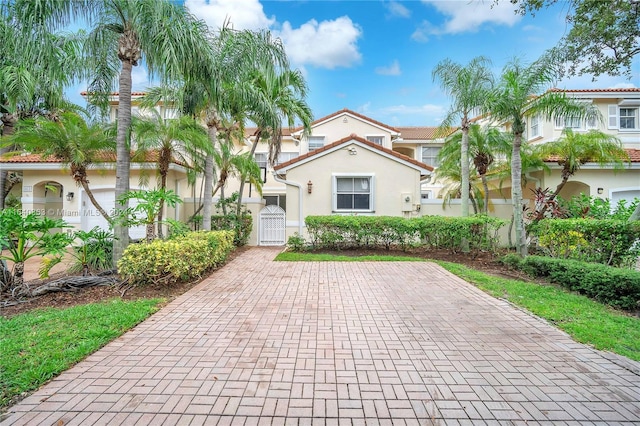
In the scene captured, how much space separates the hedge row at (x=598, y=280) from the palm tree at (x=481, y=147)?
5.95 metres

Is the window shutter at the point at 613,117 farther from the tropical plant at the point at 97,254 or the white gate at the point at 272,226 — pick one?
the tropical plant at the point at 97,254

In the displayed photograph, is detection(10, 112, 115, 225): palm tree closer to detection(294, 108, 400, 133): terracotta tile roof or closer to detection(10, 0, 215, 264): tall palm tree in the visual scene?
detection(10, 0, 215, 264): tall palm tree

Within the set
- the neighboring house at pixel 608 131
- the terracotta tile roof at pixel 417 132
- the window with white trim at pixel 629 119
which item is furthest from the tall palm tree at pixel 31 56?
the window with white trim at pixel 629 119

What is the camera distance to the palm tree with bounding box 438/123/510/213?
40.2 ft

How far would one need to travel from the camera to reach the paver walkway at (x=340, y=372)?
8.98 ft

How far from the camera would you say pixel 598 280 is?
6.44 m

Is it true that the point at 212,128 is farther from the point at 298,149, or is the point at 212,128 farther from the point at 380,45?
the point at 298,149

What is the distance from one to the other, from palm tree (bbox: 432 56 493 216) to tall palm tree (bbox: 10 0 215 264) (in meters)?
8.47

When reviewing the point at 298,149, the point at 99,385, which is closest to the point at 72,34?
the point at 99,385

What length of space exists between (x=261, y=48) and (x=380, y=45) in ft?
20.7

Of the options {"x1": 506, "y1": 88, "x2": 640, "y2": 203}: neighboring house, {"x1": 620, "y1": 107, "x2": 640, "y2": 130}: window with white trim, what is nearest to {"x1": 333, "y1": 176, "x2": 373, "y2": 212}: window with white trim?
{"x1": 506, "y1": 88, "x2": 640, "y2": 203}: neighboring house

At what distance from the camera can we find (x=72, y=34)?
7.85m

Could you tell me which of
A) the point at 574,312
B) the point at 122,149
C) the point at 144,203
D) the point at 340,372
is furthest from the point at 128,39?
the point at 574,312

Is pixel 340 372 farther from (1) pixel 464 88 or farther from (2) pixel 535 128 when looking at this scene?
(2) pixel 535 128
